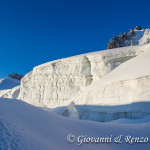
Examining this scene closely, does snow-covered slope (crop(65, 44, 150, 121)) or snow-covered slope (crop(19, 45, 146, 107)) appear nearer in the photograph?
snow-covered slope (crop(65, 44, 150, 121))

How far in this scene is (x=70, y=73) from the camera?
1800cm

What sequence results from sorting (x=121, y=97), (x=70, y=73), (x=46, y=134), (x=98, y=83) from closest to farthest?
(x=46, y=134) < (x=121, y=97) < (x=98, y=83) < (x=70, y=73)

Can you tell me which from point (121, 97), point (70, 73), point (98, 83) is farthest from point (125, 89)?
point (70, 73)

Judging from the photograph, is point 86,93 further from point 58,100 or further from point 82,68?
point 58,100

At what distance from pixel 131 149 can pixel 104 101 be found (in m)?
6.75

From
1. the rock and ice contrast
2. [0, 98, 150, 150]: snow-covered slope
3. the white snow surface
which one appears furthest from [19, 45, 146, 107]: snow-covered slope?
[0, 98, 150, 150]: snow-covered slope

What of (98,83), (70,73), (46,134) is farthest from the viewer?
(70,73)

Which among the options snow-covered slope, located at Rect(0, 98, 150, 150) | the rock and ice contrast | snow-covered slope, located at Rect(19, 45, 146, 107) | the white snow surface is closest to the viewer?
snow-covered slope, located at Rect(0, 98, 150, 150)

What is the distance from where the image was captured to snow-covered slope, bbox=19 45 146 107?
A: 1480cm

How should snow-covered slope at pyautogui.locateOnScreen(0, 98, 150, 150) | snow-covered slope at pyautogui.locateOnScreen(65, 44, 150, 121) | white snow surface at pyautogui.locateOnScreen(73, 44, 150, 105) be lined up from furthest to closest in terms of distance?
white snow surface at pyautogui.locateOnScreen(73, 44, 150, 105)
snow-covered slope at pyautogui.locateOnScreen(65, 44, 150, 121)
snow-covered slope at pyautogui.locateOnScreen(0, 98, 150, 150)

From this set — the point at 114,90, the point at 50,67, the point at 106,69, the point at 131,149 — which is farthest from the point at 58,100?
the point at 131,149

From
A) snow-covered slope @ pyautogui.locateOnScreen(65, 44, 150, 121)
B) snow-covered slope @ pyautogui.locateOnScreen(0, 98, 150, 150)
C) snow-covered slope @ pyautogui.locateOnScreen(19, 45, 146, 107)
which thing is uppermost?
snow-covered slope @ pyautogui.locateOnScreen(19, 45, 146, 107)

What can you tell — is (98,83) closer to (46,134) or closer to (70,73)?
(70,73)

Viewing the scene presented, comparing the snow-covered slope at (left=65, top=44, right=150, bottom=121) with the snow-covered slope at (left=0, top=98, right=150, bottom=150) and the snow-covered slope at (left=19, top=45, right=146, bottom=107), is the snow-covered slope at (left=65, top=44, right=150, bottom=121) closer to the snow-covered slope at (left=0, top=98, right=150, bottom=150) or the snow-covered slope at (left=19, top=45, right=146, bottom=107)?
the snow-covered slope at (left=0, top=98, right=150, bottom=150)
